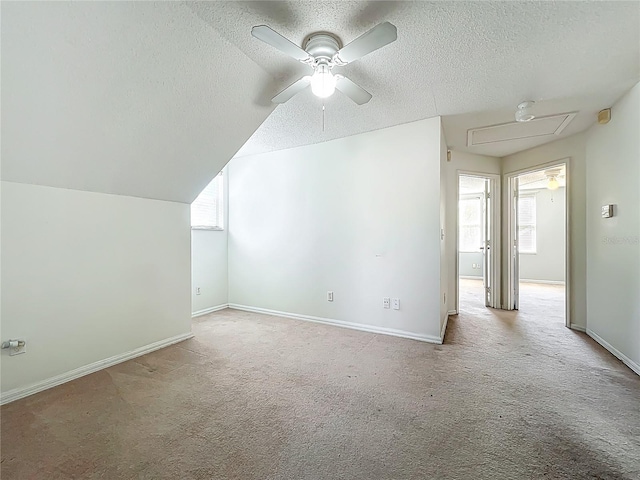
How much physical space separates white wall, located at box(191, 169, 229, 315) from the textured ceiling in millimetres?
2107

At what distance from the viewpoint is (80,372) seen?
2.33 m

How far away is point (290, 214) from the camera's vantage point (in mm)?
4121

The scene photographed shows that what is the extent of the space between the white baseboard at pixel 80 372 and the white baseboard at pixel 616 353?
423 cm

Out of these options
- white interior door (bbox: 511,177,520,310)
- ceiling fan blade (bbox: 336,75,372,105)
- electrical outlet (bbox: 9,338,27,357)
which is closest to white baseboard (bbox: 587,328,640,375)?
white interior door (bbox: 511,177,520,310)

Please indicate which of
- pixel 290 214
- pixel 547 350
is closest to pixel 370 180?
pixel 290 214

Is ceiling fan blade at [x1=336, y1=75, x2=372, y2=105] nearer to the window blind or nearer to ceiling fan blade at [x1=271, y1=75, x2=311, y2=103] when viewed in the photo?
ceiling fan blade at [x1=271, y1=75, x2=311, y2=103]

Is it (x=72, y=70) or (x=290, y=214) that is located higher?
(x=72, y=70)

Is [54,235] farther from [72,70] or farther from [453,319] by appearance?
[453,319]

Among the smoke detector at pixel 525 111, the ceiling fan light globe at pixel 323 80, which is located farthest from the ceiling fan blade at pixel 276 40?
the smoke detector at pixel 525 111

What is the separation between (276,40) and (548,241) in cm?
822

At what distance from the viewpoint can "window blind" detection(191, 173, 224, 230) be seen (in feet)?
14.2

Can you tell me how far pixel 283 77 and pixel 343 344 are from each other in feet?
8.55

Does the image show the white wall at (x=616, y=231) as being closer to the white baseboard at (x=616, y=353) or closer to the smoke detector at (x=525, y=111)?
the white baseboard at (x=616, y=353)

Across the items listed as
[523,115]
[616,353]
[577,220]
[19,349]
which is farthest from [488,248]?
[19,349]
